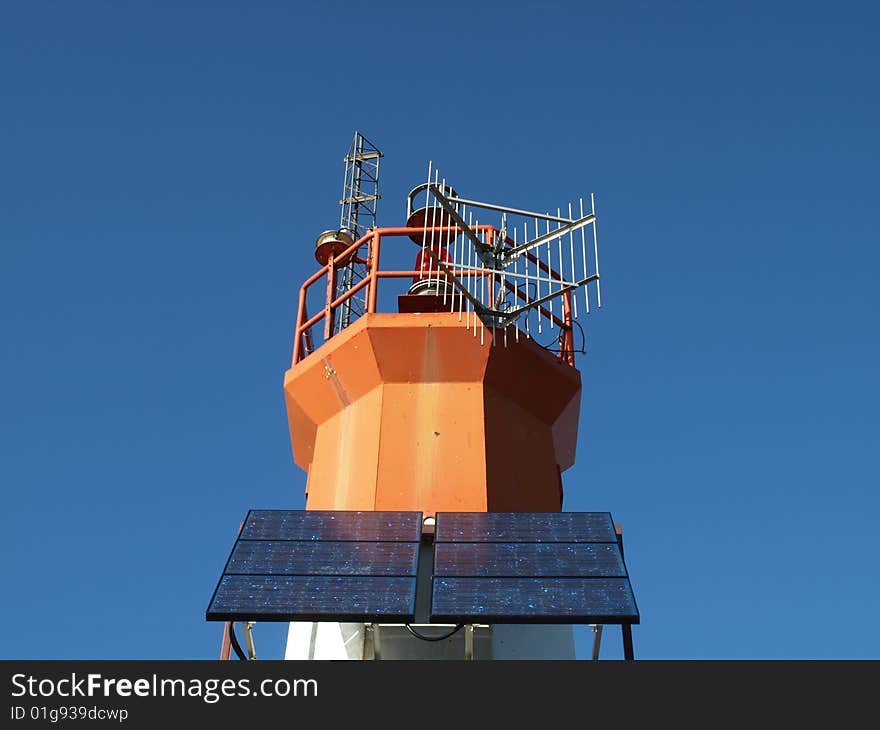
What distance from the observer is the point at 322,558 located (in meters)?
14.4

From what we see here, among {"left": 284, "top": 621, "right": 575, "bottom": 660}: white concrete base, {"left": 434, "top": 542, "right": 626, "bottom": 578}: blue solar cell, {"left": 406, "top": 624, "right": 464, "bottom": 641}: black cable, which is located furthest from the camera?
{"left": 284, "top": 621, "right": 575, "bottom": 660}: white concrete base

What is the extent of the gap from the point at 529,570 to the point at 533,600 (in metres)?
0.73

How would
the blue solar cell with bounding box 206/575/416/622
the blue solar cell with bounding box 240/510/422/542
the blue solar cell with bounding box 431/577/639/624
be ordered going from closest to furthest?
the blue solar cell with bounding box 431/577/639/624 → the blue solar cell with bounding box 206/575/416/622 → the blue solar cell with bounding box 240/510/422/542

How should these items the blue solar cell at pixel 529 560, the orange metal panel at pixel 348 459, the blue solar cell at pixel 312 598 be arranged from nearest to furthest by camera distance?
the blue solar cell at pixel 312 598
the blue solar cell at pixel 529 560
the orange metal panel at pixel 348 459

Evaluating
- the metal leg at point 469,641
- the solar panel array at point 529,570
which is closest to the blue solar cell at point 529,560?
the solar panel array at point 529,570

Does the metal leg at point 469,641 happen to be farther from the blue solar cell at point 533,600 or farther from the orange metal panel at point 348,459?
the orange metal panel at point 348,459

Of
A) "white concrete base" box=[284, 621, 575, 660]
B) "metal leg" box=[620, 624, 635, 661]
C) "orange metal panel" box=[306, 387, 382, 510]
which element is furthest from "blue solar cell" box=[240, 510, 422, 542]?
"metal leg" box=[620, 624, 635, 661]

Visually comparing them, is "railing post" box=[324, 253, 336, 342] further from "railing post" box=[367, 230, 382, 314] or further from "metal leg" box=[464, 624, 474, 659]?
"metal leg" box=[464, 624, 474, 659]

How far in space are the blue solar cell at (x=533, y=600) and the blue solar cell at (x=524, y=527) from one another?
3.69 ft

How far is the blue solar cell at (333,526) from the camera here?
49.2ft

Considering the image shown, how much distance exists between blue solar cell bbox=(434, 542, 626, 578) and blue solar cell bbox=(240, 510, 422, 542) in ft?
2.40

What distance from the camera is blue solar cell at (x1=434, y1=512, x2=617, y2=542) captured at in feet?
48.5

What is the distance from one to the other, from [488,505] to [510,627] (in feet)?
6.72
